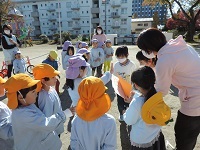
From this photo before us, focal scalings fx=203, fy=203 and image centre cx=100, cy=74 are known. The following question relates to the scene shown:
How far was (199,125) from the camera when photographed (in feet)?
6.46

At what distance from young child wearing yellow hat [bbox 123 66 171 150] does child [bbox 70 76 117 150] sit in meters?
0.29

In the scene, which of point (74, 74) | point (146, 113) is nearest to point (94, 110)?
point (146, 113)

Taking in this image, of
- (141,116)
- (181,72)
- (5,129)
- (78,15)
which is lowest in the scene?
(5,129)

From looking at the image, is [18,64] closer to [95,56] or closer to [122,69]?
[95,56]

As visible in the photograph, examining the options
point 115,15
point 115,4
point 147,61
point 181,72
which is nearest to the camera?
point 181,72

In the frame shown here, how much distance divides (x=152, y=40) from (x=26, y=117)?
128cm

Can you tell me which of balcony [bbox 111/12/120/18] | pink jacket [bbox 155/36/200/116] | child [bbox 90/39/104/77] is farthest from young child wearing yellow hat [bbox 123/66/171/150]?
balcony [bbox 111/12/120/18]

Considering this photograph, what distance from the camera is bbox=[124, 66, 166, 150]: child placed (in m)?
1.87

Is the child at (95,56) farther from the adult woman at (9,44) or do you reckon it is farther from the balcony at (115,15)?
the balcony at (115,15)

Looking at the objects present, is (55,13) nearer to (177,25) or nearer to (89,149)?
(177,25)

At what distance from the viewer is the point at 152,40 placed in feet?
5.91

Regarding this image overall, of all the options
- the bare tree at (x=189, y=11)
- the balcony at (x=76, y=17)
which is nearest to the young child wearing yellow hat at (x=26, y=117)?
the bare tree at (x=189, y=11)

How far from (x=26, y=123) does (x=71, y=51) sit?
3818mm

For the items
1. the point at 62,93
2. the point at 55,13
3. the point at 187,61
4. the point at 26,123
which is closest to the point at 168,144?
the point at 187,61
